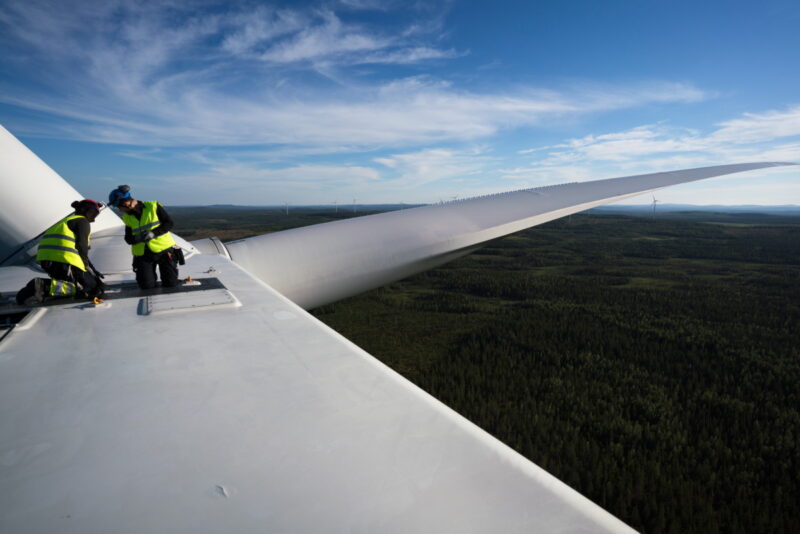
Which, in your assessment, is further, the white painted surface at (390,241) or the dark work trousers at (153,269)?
the white painted surface at (390,241)

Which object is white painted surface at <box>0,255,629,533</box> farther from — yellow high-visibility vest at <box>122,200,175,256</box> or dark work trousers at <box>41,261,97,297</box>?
yellow high-visibility vest at <box>122,200,175,256</box>

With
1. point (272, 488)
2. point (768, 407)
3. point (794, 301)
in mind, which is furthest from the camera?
point (794, 301)

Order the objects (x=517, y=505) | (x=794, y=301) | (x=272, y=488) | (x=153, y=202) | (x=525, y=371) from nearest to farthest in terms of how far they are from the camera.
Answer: (x=517, y=505)
(x=272, y=488)
(x=153, y=202)
(x=525, y=371)
(x=794, y=301)

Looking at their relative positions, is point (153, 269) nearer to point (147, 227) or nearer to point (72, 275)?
point (147, 227)

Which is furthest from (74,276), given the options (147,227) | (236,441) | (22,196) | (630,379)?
(630,379)

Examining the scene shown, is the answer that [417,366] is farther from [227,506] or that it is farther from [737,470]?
[227,506]

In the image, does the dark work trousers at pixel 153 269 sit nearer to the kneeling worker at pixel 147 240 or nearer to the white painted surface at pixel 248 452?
the kneeling worker at pixel 147 240

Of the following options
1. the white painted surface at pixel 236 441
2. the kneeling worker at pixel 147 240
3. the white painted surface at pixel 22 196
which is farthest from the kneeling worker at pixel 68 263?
the white painted surface at pixel 22 196

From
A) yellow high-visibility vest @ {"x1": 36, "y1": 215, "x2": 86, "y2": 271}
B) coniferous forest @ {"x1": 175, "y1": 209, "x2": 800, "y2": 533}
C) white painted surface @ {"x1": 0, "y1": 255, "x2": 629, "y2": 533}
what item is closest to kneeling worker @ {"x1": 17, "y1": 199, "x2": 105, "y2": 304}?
yellow high-visibility vest @ {"x1": 36, "y1": 215, "x2": 86, "y2": 271}

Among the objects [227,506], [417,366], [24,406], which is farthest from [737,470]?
[24,406]
